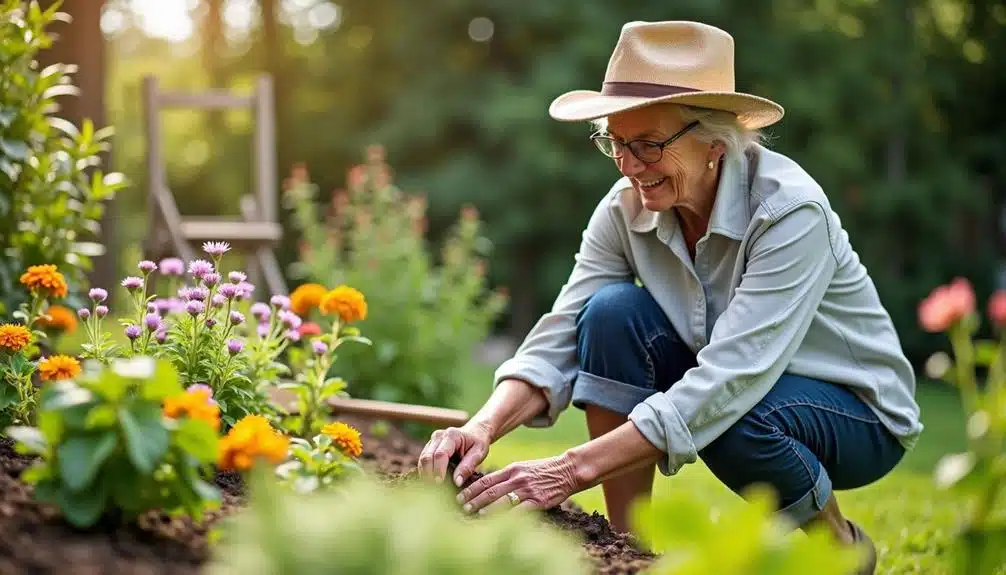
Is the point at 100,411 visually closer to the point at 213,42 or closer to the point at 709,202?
the point at 709,202

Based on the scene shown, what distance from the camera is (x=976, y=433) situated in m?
1.40

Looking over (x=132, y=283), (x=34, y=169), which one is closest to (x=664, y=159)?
(x=132, y=283)

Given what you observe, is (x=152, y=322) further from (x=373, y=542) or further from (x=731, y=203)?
(x=731, y=203)

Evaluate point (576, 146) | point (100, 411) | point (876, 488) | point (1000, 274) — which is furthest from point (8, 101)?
point (1000, 274)

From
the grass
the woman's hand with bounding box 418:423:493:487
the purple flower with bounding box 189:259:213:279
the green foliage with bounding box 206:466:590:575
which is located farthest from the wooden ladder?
the green foliage with bounding box 206:466:590:575

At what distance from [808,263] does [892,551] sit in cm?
101

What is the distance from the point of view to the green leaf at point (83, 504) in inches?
60.9

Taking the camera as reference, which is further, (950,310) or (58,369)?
(58,369)

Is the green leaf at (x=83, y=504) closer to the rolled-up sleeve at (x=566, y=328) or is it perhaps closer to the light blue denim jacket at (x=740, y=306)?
the light blue denim jacket at (x=740, y=306)

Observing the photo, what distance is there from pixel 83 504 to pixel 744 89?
902 centimetres

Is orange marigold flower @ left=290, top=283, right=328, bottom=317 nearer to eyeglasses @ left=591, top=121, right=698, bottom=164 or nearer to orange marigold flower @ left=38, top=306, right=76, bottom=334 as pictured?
orange marigold flower @ left=38, top=306, right=76, bottom=334

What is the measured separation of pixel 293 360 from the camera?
3150 mm

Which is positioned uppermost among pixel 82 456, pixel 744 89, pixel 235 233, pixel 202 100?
pixel 82 456

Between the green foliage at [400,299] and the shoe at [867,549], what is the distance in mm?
2364
